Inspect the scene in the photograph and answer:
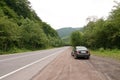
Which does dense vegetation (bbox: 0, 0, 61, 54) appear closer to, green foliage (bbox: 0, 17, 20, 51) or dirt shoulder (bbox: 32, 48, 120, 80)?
green foliage (bbox: 0, 17, 20, 51)

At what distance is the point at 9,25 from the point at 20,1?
215ft

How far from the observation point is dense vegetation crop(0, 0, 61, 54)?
58.0 metres

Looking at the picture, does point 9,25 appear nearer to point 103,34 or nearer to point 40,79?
point 103,34

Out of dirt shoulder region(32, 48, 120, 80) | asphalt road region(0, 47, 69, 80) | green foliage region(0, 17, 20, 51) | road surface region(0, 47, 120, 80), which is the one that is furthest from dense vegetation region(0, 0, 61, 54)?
dirt shoulder region(32, 48, 120, 80)

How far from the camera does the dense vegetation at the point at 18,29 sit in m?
58.0

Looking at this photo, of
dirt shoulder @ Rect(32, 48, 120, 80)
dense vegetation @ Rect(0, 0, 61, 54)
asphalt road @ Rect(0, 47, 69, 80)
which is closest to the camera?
dirt shoulder @ Rect(32, 48, 120, 80)

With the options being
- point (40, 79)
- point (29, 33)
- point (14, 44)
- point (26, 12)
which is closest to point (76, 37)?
point (26, 12)

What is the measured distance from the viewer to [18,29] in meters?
69.4

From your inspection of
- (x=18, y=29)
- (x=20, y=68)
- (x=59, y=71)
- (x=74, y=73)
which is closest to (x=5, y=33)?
(x=18, y=29)

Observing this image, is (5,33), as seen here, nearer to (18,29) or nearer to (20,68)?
(18,29)

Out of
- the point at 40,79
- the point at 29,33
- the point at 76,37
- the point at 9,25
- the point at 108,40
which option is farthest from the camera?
the point at 76,37

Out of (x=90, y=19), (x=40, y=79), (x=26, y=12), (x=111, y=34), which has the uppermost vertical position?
(x=26, y=12)

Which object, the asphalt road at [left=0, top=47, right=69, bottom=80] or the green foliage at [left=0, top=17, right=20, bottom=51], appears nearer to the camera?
the asphalt road at [left=0, top=47, right=69, bottom=80]

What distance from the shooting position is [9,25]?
59031 millimetres
